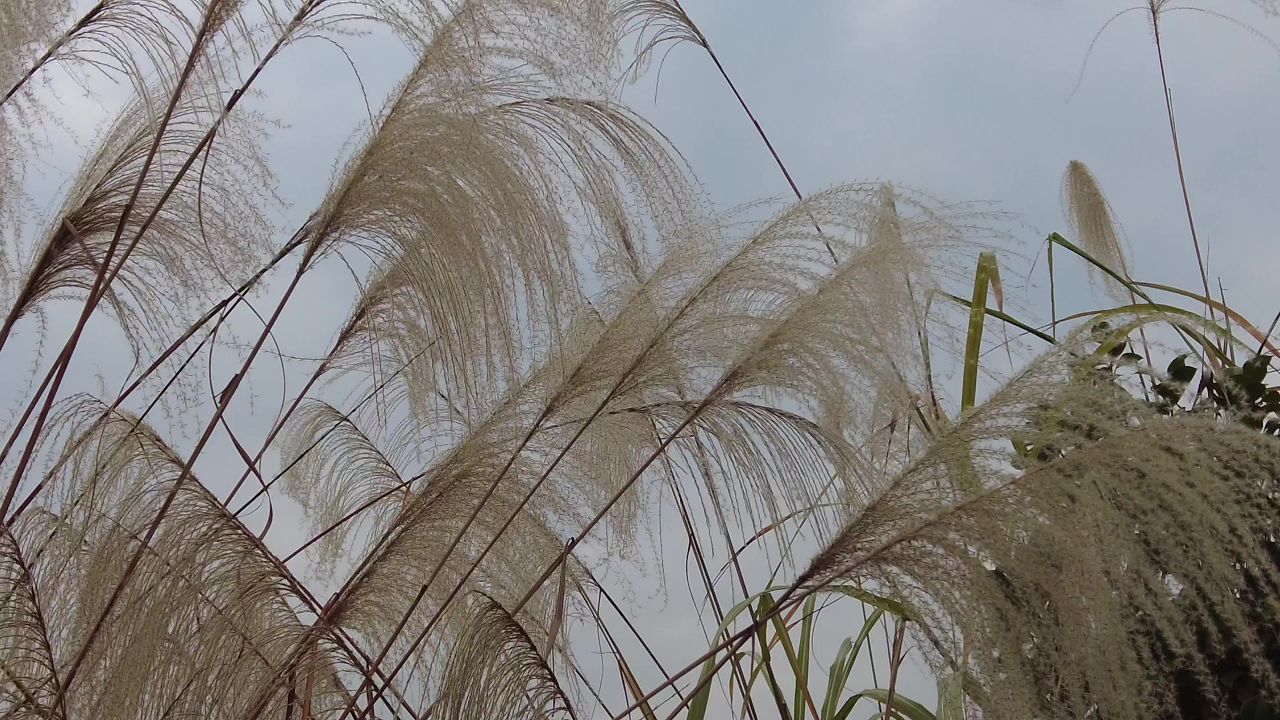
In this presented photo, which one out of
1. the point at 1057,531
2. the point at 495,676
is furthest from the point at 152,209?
the point at 1057,531

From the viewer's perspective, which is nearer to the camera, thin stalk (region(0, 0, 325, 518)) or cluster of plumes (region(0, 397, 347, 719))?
thin stalk (region(0, 0, 325, 518))

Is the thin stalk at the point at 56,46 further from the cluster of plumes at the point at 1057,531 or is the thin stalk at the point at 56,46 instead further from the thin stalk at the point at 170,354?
the cluster of plumes at the point at 1057,531

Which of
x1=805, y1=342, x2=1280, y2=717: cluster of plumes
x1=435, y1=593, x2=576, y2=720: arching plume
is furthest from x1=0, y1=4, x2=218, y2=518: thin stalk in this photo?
x1=805, y1=342, x2=1280, y2=717: cluster of plumes

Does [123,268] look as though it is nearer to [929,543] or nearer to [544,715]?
[544,715]

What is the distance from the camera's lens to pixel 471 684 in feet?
4.75

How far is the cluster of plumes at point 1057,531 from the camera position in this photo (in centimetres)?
121

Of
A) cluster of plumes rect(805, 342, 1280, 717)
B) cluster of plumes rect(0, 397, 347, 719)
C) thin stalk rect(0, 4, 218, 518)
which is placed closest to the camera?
cluster of plumes rect(805, 342, 1280, 717)

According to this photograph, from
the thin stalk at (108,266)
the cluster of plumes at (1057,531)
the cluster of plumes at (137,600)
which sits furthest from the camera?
the cluster of plumes at (137,600)

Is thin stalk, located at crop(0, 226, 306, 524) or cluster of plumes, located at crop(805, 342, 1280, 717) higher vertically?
thin stalk, located at crop(0, 226, 306, 524)

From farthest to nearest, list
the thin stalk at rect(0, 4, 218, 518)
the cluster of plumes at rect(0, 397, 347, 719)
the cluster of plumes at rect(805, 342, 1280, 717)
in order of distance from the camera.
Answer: the cluster of plumes at rect(0, 397, 347, 719) < the thin stalk at rect(0, 4, 218, 518) < the cluster of plumes at rect(805, 342, 1280, 717)

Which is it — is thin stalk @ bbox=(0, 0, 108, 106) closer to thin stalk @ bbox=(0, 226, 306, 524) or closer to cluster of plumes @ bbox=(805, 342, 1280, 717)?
thin stalk @ bbox=(0, 226, 306, 524)

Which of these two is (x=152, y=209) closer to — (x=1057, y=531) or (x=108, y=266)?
(x=108, y=266)

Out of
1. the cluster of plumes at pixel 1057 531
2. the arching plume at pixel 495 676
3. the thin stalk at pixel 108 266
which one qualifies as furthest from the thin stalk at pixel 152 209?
the cluster of plumes at pixel 1057 531

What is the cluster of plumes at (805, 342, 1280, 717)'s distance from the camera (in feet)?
3.97
